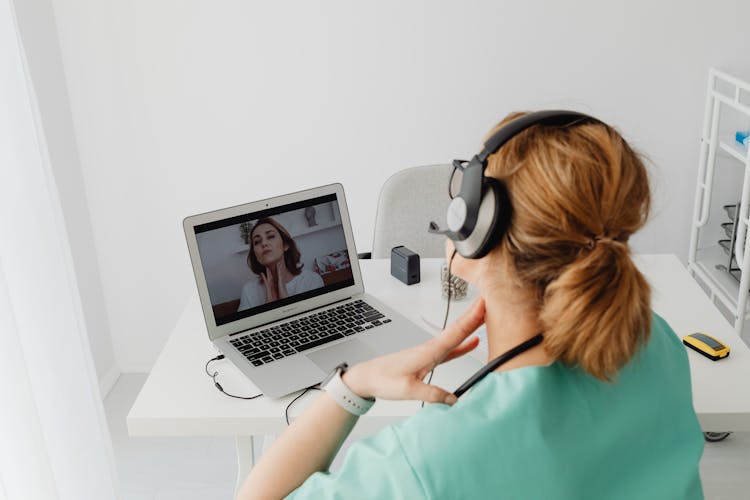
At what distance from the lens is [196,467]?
91.5 inches

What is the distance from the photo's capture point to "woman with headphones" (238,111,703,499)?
822 mm

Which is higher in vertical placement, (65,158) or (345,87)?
(345,87)

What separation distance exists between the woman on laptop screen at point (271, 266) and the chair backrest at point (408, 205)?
1.78 feet

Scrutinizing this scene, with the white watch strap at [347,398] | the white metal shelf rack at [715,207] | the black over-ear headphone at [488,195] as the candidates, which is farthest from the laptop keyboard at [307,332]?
the white metal shelf rack at [715,207]

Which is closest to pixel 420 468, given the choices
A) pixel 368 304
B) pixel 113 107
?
pixel 368 304

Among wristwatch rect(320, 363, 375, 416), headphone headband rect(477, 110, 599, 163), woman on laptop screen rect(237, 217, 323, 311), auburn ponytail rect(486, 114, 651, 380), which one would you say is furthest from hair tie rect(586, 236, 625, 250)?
woman on laptop screen rect(237, 217, 323, 311)

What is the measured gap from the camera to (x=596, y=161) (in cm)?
85

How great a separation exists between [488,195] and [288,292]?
785 millimetres

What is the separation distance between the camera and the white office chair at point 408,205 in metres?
2.13

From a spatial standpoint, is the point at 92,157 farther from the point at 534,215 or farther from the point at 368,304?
the point at 534,215

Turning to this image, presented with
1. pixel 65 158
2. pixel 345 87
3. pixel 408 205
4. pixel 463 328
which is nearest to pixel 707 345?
pixel 463 328

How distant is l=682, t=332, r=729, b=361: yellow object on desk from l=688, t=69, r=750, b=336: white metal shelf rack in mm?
831

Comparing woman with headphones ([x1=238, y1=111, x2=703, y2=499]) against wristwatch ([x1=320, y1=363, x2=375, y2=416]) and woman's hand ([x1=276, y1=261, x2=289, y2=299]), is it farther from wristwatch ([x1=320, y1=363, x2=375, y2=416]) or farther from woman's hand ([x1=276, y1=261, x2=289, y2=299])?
woman's hand ([x1=276, y1=261, x2=289, y2=299])

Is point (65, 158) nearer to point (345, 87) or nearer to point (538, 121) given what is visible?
point (345, 87)
